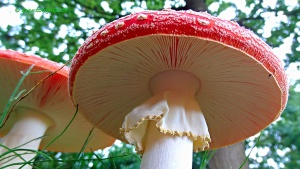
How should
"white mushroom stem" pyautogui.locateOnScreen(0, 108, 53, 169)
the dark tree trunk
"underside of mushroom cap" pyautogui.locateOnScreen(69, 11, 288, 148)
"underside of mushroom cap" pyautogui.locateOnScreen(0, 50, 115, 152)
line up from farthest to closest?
the dark tree trunk < "white mushroom stem" pyautogui.locateOnScreen(0, 108, 53, 169) < "underside of mushroom cap" pyautogui.locateOnScreen(0, 50, 115, 152) < "underside of mushroom cap" pyautogui.locateOnScreen(69, 11, 288, 148)

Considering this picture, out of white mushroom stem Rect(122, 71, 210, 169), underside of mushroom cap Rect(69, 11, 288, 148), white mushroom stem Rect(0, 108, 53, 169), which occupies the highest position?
underside of mushroom cap Rect(69, 11, 288, 148)

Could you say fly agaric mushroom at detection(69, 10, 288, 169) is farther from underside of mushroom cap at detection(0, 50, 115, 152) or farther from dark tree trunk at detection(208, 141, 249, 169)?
dark tree trunk at detection(208, 141, 249, 169)

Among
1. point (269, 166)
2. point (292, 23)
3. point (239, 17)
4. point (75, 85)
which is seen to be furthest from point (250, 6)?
point (75, 85)

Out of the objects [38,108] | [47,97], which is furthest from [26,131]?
[47,97]

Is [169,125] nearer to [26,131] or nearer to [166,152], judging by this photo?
[166,152]

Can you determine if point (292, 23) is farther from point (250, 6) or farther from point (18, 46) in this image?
point (18, 46)

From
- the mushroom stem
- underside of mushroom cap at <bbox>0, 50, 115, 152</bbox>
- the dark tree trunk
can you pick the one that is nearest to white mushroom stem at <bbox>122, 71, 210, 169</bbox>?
the mushroom stem

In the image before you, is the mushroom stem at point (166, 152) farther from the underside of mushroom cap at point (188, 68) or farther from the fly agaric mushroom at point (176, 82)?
the underside of mushroom cap at point (188, 68)
